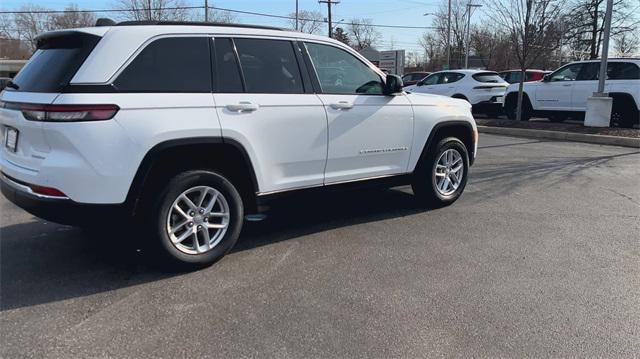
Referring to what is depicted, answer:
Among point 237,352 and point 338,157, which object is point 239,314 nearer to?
point 237,352

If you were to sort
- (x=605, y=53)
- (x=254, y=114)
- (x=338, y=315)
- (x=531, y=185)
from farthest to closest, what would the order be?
(x=605, y=53), (x=531, y=185), (x=254, y=114), (x=338, y=315)

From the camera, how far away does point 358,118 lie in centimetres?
498

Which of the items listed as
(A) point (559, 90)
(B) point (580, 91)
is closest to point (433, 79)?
(A) point (559, 90)

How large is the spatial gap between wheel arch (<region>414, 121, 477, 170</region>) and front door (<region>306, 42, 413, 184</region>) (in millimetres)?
297

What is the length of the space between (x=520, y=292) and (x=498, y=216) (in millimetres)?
2033

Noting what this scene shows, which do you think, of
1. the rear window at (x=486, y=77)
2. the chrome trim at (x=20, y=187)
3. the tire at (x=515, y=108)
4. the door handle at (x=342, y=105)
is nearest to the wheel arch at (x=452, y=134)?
the door handle at (x=342, y=105)

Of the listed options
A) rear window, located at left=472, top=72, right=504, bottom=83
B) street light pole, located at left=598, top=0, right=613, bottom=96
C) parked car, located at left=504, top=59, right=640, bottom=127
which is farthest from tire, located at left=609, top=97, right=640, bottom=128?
rear window, located at left=472, top=72, right=504, bottom=83

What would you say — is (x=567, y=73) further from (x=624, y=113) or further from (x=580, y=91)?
(x=624, y=113)

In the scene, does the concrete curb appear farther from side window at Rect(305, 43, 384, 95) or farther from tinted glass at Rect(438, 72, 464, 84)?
side window at Rect(305, 43, 384, 95)

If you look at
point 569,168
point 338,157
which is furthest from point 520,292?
point 569,168

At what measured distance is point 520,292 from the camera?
3.75m

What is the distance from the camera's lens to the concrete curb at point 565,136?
11156mm

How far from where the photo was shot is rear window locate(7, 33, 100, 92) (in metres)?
3.60

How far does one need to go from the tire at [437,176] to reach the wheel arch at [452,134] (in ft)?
0.20
